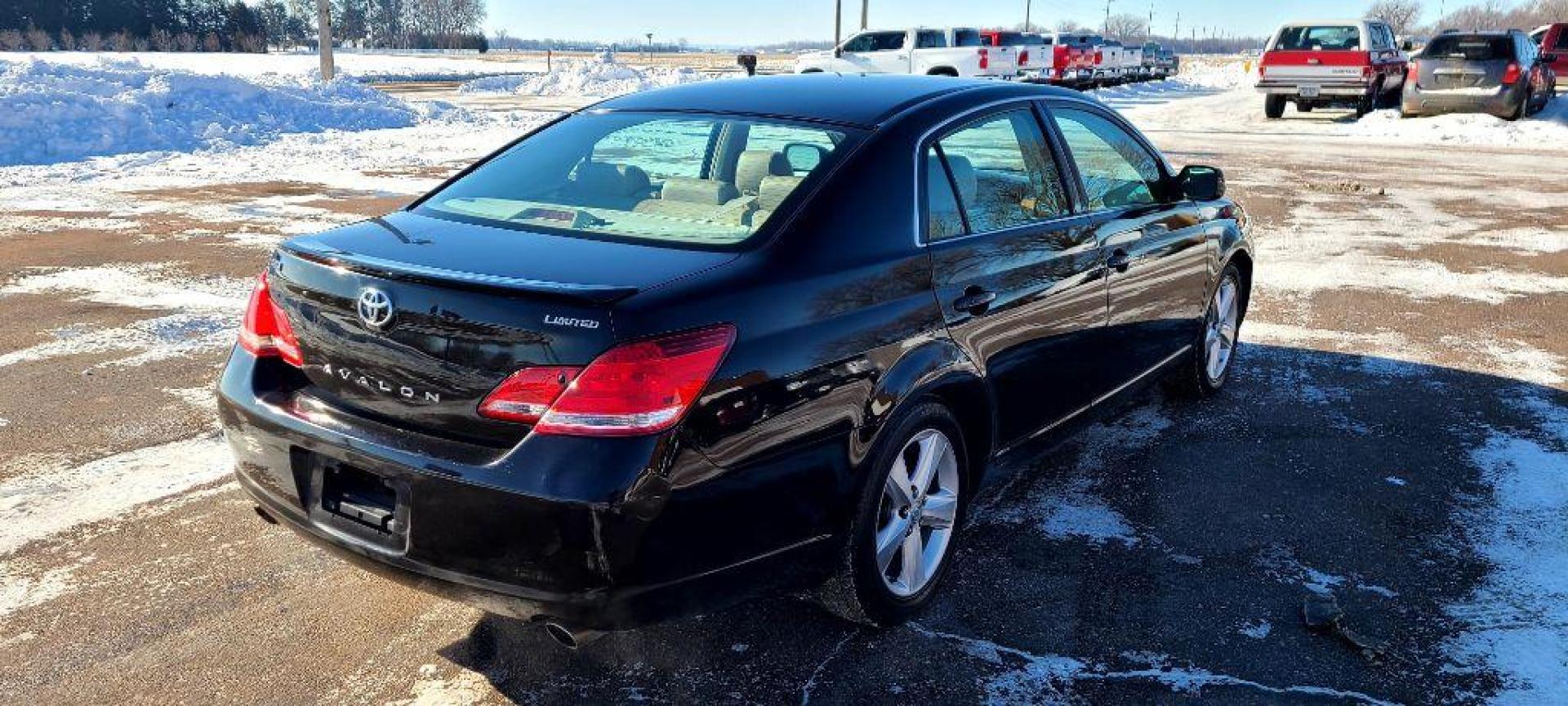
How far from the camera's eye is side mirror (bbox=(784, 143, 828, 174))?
137 inches

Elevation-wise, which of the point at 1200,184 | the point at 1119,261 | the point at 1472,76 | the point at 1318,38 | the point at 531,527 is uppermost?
the point at 1318,38

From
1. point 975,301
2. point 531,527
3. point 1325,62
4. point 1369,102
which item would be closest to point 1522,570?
point 975,301

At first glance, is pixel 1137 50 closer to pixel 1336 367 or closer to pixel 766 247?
pixel 1336 367

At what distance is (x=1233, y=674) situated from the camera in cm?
325

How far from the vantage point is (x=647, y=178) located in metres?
3.70

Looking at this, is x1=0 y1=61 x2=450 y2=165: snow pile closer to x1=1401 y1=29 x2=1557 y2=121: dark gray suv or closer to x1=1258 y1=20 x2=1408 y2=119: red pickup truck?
x1=1258 y1=20 x2=1408 y2=119: red pickup truck

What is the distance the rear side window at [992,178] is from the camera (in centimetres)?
366

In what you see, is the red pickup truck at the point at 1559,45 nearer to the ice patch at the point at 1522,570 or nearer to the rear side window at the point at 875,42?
the rear side window at the point at 875,42

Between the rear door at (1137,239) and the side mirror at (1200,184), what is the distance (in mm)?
61

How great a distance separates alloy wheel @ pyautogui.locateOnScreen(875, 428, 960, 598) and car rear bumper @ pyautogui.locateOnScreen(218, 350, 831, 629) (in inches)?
17.2

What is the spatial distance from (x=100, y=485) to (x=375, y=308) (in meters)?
2.32

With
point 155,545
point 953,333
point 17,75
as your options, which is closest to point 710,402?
point 953,333

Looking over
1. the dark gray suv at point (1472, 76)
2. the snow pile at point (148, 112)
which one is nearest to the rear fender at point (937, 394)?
the snow pile at point (148, 112)

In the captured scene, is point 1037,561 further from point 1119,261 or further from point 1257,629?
point 1119,261
